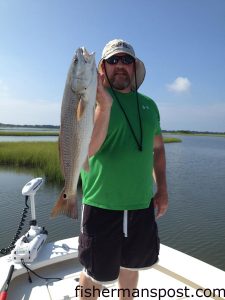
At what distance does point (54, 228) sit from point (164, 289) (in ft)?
18.0

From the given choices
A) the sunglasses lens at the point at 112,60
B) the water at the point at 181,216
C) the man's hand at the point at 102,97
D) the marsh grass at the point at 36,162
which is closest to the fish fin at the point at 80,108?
the man's hand at the point at 102,97

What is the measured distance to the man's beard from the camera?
8.75 ft

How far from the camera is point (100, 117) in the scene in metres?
2.28

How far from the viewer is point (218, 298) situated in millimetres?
3430

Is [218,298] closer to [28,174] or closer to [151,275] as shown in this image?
[151,275]

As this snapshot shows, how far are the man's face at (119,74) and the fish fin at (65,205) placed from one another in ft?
3.10

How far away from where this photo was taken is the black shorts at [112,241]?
8.42 ft

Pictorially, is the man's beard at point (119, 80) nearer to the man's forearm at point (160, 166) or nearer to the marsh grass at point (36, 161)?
the man's forearm at point (160, 166)

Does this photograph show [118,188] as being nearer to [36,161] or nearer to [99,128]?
[99,128]

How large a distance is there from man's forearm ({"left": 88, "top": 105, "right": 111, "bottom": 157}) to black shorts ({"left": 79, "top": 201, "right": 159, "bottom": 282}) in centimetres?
50

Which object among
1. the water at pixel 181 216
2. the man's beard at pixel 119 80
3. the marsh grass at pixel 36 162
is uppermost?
the man's beard at pixel 119 80

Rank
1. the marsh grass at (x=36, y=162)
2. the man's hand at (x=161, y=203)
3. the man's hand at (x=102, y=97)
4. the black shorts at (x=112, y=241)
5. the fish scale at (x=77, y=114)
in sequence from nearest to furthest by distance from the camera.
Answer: the fish scale at (x=77, y=114)
the man's hand at (x=102, y=97)
the black shorts at (x=112, y=241)
the man's hand at (x=161, y=203)
the marsh grass at (x=36, y=162)

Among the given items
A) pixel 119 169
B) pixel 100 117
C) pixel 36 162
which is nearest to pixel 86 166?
pixel 119 169

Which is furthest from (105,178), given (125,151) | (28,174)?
(28,174)
